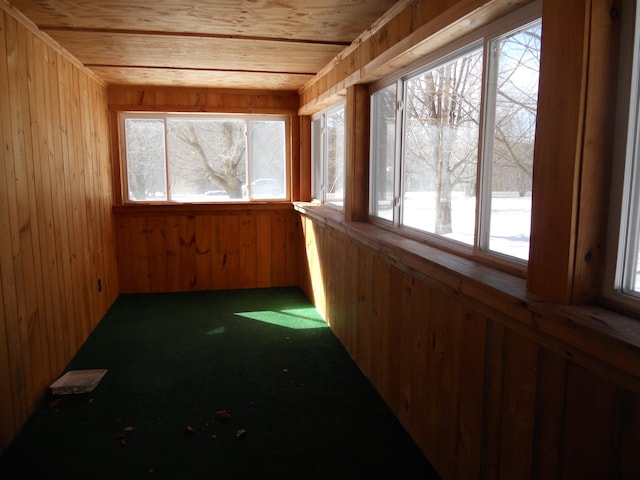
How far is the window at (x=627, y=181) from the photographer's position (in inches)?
47.2

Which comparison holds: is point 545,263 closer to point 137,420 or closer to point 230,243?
point 137,420

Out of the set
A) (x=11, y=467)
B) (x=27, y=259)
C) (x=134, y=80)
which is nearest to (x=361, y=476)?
(x=11, y=467)

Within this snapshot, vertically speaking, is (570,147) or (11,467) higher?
(570,147)

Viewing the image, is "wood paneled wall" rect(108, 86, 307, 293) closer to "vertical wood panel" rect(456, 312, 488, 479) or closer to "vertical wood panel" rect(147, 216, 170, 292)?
"vertical wood panel" rect(147, 216, 170, 292)

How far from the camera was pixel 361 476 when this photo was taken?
211 cm

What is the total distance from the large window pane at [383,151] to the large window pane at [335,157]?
82 cm

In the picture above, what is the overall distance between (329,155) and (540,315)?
3.48 meters

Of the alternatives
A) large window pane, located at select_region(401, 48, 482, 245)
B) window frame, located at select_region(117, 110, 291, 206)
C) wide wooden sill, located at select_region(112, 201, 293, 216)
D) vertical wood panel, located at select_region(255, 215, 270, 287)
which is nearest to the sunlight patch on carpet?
vertical wood panel, located at select_region(255, 215, 270, 287)

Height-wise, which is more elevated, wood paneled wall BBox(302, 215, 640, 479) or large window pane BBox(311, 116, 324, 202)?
large window pane BBox(311, 116, 324, 202)

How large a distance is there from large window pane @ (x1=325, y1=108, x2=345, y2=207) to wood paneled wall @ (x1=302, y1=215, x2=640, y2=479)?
3.64 feet

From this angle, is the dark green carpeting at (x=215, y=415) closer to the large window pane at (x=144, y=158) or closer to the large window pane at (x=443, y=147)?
the large window pane at (x=443, y=147)

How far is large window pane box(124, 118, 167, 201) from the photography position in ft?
16.9

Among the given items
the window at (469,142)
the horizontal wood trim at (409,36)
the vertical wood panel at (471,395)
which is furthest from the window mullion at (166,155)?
the vertical wood panel at (471,395)

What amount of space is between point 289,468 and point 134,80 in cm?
403
